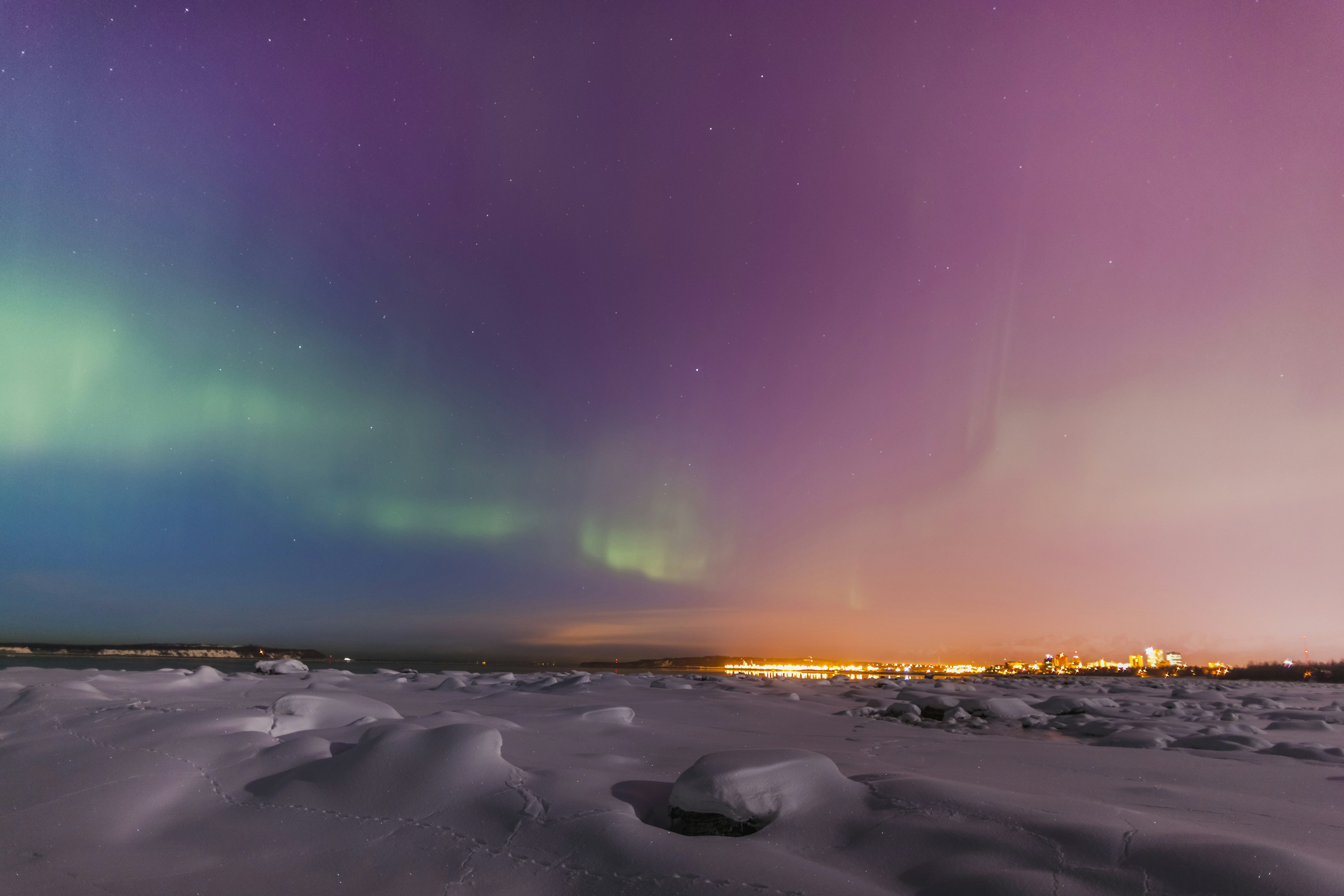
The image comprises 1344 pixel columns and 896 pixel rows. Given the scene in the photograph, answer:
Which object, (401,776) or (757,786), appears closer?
(757,786)

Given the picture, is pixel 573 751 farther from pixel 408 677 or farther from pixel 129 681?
pixel 408 677

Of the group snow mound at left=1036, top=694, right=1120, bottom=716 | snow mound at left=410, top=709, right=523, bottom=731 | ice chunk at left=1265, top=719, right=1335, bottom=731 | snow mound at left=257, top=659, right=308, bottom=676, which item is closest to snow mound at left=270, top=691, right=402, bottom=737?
snow mound at left=410, top=709, right=523, bottom=731

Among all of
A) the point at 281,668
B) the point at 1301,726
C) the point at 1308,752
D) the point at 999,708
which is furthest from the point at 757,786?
the point at 281,668

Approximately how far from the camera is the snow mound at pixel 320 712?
5734 millimetres

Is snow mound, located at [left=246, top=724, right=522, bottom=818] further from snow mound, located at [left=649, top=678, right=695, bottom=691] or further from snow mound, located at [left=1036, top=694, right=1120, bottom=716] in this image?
snow mound, located at [left=1036, top=694, right=1120, bottom=716]

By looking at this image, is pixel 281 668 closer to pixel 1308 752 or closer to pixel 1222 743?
pixel 1222 743

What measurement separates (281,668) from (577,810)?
46.6ft

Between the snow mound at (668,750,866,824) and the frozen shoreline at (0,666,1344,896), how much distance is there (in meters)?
0.02

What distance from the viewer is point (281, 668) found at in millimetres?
15078

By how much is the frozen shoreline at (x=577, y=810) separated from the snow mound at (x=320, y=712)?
0.03 metres

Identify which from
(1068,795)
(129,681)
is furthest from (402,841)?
(129,681)

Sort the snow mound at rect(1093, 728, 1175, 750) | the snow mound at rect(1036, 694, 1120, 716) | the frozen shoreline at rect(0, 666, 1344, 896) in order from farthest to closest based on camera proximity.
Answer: the snow mound at rect(1036, 694, 1120, 716) → the snow mound at rect(1093, 728, 1175, 750) → the frozen shoreline at rect(0, 666, 1344, 896)

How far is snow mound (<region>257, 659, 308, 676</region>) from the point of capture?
578 inches

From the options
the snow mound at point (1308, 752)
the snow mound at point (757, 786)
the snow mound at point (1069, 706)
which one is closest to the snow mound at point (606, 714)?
the snow mound at point (757, 786)
